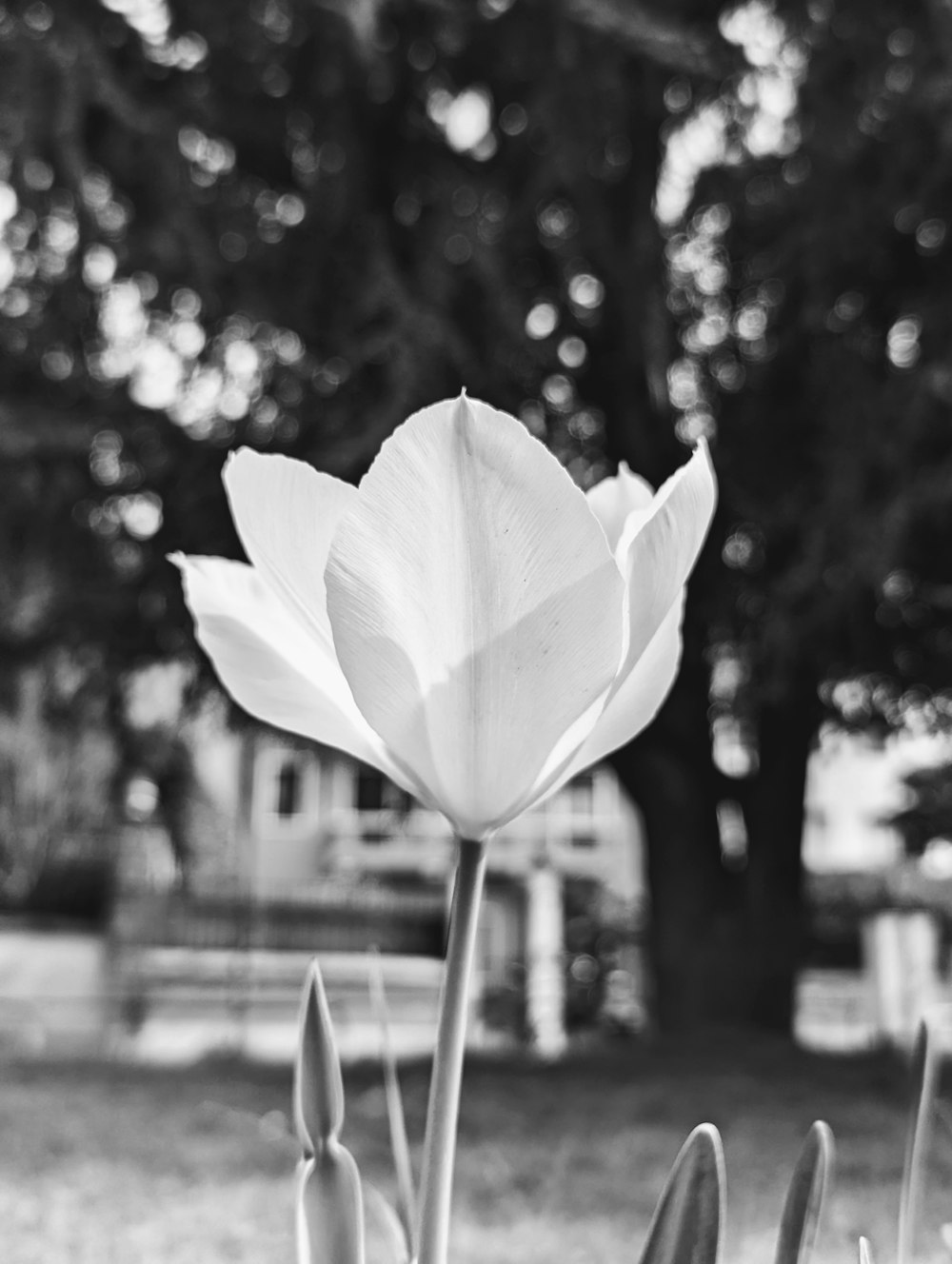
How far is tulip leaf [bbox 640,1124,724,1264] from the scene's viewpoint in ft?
1.57

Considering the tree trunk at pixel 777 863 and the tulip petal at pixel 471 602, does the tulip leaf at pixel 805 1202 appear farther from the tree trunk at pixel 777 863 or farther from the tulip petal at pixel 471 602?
the tree trunk at pixel 777 863

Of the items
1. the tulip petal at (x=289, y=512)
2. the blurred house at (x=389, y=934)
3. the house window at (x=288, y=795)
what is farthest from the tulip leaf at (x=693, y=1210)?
the house window at (x=288, y=795)

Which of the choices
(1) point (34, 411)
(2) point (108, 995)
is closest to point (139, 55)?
(1) point (34, 411)

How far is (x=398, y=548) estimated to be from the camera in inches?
19.8

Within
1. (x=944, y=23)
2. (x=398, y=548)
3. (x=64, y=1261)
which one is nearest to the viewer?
(x=398, y=548)

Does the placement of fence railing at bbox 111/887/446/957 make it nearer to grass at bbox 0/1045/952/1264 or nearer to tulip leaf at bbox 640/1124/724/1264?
grass at bbox 0/1045/952/1264

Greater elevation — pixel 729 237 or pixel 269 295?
pixel 729 237

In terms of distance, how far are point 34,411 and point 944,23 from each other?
308cm

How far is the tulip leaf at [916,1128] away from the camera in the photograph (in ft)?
1.86

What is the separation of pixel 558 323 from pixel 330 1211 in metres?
5.00

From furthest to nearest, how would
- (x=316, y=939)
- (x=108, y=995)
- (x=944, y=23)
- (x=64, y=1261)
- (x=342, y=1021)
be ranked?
(x=316, y=939), (x=108, y=995), (x=342, y=1021), (x=944, y=23), (x=64, y=1261)

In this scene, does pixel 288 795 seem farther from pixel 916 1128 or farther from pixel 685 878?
pixel 916 1128

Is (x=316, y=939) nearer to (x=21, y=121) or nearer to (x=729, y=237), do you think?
(x=729, y=237)

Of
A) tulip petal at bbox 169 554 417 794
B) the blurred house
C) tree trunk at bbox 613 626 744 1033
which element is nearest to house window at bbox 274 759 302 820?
the blurred house
